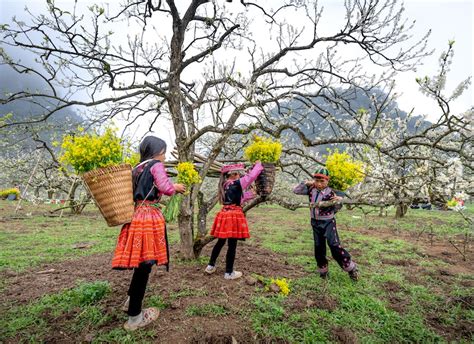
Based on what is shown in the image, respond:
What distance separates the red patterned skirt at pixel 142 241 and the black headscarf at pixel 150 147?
522 millimetres

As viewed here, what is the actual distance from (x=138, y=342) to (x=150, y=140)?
2.05 metres

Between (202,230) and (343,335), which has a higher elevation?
(202,230)

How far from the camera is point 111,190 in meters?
2.49

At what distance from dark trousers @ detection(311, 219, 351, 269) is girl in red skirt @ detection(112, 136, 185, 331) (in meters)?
2.58

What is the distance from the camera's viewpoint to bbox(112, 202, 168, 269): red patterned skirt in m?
2.66

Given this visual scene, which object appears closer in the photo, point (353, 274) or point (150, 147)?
point (150, 147)

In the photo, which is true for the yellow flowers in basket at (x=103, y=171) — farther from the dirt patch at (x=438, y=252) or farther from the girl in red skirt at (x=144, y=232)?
the dirt patch at (x=438, y=252)

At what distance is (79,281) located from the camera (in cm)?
421

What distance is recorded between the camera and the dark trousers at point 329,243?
4.27m

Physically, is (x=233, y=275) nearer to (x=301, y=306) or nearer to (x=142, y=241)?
(x=301, y=306)

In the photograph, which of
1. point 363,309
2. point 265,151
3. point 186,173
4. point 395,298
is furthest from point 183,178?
point 395,298

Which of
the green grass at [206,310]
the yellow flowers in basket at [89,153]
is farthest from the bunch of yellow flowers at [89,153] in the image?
the green grass at [206,310]

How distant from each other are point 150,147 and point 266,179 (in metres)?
1.55

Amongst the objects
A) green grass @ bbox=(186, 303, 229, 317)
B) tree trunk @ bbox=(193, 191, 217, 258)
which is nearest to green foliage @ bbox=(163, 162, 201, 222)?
green grass @ bbox=(186, 303, 229, 317)
